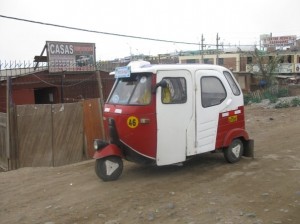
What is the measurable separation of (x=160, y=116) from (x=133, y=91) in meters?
0.66

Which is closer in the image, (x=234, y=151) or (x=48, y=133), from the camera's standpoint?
(x=234, y=151)

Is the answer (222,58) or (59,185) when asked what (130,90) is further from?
(222,58)

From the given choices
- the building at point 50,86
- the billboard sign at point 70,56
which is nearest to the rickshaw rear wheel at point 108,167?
the building at point 50,86

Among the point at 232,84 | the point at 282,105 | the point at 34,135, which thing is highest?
the point at 232,84

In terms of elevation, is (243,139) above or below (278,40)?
below

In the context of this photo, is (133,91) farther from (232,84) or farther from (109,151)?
(232,84)

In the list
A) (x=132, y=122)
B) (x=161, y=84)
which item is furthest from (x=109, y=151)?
(x=161, y=84)

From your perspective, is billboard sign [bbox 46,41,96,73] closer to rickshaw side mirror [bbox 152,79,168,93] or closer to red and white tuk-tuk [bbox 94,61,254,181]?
red and white tuk-tuk [bbox 94,61,254,181]

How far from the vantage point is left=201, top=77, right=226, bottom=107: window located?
292 inches

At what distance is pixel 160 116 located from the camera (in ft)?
22.4

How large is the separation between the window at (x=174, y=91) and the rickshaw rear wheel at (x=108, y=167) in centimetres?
133

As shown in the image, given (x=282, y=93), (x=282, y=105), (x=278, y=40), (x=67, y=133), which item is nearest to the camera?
(x=67, y=133)

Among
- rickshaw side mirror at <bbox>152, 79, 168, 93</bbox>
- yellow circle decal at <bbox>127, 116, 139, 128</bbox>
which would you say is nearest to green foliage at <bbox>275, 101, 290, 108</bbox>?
rickshaw side mirror at <bbox>152, 79, 168, 93</bbox>

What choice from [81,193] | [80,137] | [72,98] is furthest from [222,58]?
[81,193]
